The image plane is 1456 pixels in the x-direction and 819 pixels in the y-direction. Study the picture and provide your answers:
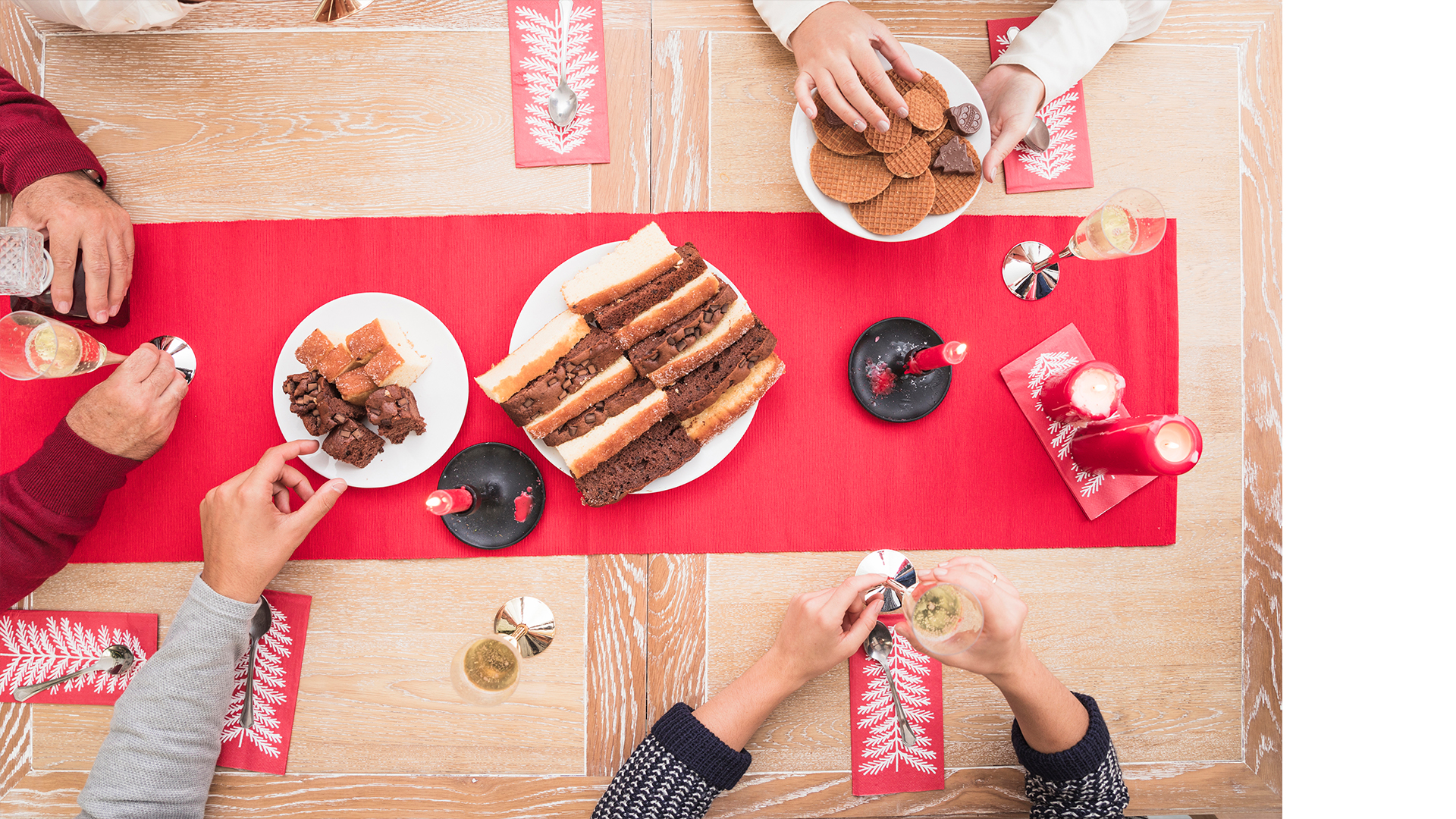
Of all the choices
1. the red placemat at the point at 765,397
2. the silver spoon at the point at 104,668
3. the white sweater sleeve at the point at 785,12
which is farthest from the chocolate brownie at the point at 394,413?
the white sweater sleeve at the point at 785,12

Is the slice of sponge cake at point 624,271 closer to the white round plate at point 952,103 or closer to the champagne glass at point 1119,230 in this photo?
the white round plate at point 952,103

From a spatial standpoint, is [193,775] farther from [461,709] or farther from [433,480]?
[433,480]

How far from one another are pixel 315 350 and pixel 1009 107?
2.02 m

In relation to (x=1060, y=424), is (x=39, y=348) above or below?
above

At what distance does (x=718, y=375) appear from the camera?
6.71ft

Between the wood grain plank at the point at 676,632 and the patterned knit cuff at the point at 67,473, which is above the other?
the patterned knit cuff at the point at 67,473

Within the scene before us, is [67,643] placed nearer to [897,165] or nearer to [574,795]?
[574,795]

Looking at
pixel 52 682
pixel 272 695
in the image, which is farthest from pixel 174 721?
pixel 52 682

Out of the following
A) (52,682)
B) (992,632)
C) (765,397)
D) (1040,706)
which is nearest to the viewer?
(992,632)

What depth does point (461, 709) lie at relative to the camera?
2113 millimetres

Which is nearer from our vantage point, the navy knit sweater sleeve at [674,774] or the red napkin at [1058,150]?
the navy knit sweater sleeve at [674,774]

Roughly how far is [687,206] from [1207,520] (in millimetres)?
1804

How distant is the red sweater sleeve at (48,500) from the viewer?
6.38ft

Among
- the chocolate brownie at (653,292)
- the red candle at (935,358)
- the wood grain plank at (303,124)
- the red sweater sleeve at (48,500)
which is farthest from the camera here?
the wood grain plank at (303,124)
